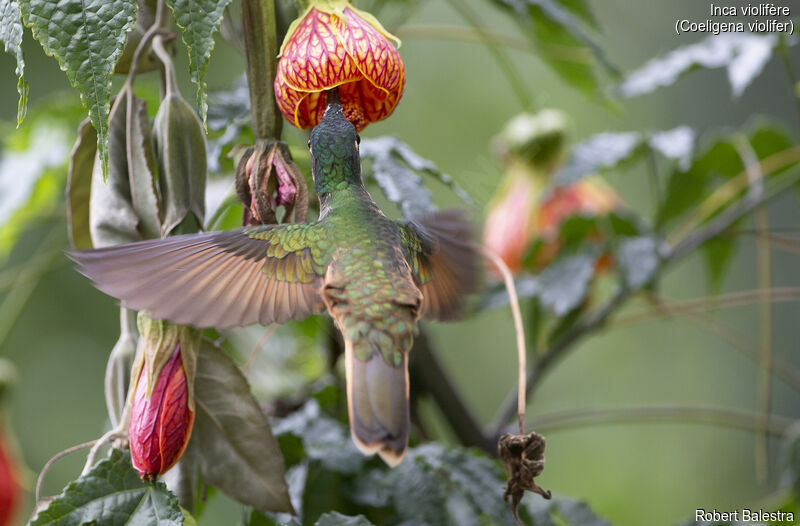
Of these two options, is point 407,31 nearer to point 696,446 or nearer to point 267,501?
point 267,501

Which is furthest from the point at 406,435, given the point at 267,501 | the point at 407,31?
the point at 407,31

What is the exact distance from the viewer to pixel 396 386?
0.43m

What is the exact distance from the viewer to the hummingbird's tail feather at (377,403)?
0.40m

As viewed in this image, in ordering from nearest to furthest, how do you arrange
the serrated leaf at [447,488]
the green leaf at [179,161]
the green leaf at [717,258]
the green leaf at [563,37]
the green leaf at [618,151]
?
the green leaf at [179,161], the serrated leaf at [447,488], the green leaf at [563,37], the green leaf at [618,151], the green leaf at [717,258]

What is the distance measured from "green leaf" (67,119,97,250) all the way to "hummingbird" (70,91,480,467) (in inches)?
4.8

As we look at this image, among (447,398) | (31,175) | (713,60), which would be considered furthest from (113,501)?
(713,60)

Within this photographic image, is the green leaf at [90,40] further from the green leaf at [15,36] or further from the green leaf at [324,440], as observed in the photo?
the green leaf at [324,440]

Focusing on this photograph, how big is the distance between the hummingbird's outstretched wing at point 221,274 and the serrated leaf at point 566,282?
37cm

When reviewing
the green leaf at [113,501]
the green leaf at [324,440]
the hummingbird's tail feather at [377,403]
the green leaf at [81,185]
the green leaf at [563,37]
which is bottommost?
the green leaf at [324,440]

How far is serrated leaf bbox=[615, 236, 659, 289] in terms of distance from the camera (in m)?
0.80

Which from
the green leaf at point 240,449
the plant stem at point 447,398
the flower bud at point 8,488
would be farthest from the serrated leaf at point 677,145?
the flower bud at point 8,488

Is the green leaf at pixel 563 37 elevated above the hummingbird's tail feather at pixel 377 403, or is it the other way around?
the green leaf at pixel 563 37

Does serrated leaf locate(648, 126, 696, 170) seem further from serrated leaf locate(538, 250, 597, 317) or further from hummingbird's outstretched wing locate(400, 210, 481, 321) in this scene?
hummingbird's outstretched wing locate(400, 210, 481, 321)

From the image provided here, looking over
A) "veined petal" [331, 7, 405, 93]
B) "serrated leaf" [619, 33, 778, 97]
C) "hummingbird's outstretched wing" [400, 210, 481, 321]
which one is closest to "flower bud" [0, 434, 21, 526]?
"hummingbird's outstretched wing" [400, 210, 481, 321]
